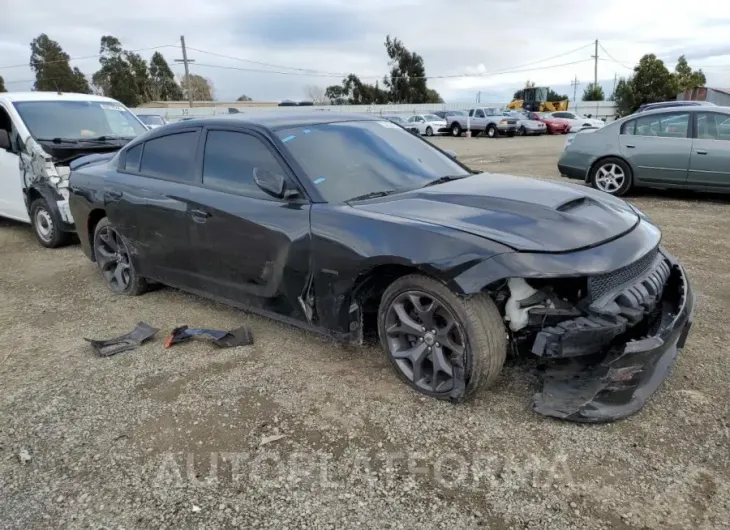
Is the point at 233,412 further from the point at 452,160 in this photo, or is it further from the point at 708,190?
the point at 708,190

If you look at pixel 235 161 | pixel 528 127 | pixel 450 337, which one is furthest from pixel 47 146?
pixel 528 127

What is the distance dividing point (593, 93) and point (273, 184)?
67.5 m

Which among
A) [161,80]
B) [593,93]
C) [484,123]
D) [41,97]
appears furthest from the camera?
[161,80]

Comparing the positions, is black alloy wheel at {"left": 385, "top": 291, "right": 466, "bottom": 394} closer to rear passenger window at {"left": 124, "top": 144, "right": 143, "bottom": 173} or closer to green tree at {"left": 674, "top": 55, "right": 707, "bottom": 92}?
rear passenger window at {"left": 124, "top": 144, "right": 143, "bottom": 173}

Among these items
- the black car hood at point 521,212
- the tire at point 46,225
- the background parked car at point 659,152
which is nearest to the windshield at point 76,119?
the tire at point 46,225

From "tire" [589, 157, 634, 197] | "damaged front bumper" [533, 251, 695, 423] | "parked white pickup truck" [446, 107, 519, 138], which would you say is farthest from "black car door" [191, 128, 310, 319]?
"parked white pickup truck" [446, 107, 519, 138]

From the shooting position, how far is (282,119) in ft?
13.2

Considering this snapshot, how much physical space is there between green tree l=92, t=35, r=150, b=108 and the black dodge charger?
6903 centimetres

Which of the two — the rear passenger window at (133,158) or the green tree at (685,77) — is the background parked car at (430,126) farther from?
the rear passenger window at (133,158)

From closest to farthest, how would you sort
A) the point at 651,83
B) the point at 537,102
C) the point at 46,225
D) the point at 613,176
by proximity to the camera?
1. the point at 46,225
2. the point at 613,176
3. the point at 651,83
4. the point at 537,102

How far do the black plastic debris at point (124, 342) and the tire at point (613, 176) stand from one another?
7412 mm

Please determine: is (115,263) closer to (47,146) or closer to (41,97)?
(47,146)

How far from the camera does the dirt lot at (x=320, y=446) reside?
2.37 metres

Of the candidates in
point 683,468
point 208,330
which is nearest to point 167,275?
point 208,330
